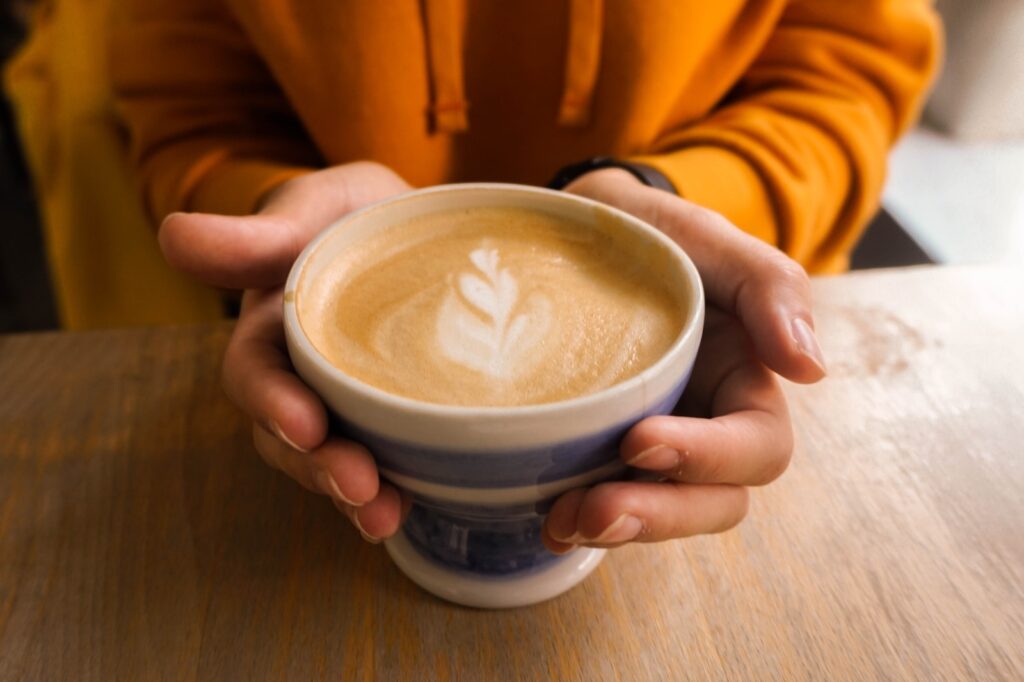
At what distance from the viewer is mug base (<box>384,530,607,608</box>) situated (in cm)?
48

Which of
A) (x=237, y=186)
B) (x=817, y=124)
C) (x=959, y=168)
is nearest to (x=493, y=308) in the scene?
(x=237, y=186)

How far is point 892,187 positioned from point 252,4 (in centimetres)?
128

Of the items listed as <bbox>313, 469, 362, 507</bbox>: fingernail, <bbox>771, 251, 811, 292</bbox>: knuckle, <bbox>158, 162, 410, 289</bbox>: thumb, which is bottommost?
<bbox>313, 469, 362, 507</bbox>: fingernail

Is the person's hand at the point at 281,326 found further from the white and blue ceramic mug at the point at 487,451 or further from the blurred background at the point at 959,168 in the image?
the blurred background at the point at 959,168

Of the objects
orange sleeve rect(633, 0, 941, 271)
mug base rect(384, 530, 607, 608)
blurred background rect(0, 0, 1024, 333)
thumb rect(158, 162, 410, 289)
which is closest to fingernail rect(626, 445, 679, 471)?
mug base rect(384, 530, 607, 608)

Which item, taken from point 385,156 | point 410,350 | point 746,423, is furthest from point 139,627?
point 385,156

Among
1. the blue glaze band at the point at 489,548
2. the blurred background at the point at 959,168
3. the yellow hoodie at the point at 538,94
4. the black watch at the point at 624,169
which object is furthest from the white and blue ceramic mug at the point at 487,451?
the blurred background at the point at 959,168

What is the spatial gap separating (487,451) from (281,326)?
229 millimetres

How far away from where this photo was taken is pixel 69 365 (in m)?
0.68

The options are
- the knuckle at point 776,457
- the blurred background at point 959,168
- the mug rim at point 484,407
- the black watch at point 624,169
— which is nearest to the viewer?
the mug rim at point 484,407

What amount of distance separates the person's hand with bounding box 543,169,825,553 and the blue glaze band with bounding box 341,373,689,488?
15mm

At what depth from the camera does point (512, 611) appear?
19.1 inches

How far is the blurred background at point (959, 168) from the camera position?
1.38 meters

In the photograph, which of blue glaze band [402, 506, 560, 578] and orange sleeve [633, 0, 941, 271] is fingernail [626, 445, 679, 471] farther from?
orange sleeve [633, 0, 941, 271]
